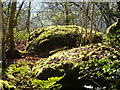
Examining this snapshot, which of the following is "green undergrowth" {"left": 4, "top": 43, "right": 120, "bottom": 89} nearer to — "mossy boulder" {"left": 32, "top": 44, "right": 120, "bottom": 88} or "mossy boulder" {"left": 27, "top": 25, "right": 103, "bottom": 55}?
"mossy boulder" {"left": 32, "top": 44, "right": 120, "bottom": 88}

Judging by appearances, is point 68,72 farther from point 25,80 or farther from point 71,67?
point 25,80

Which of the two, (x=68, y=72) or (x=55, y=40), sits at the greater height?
(x=55, y=40)

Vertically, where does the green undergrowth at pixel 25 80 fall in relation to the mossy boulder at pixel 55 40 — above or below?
below

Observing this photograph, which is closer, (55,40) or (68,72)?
(68,72)

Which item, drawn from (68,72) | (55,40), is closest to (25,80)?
(68,72)

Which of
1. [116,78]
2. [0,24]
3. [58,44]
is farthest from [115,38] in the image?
[58,44]

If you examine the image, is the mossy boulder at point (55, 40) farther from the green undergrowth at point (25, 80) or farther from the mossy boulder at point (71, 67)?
the mossy boulder at point (71, 67)

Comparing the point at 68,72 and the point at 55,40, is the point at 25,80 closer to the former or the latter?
the point at 68,72

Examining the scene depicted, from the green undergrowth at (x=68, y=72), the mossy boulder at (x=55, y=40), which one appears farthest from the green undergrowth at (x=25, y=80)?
the mossy boulder at (x=55, y=40)

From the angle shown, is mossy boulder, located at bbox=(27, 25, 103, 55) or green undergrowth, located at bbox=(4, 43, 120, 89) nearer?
green undergrowth, located at bbox=(4, 43, 120, 89)

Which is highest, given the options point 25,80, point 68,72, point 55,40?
point 55,40

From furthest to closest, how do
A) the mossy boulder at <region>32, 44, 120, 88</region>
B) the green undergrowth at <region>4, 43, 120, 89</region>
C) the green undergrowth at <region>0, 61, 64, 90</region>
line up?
1. the mossy boulder at <region>32, 44, 120, 88</region>
2. the green undergrowth at <region>4, 43, 120, 89</region>
3. the green undergrowth at <region>0, 61, 64, 90</region>

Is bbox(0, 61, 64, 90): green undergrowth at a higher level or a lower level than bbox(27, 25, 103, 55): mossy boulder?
lower

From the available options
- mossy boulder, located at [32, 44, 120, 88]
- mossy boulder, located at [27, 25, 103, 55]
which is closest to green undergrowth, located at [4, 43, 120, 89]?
mossy boulder, located at [32, 44, 120, 88]
